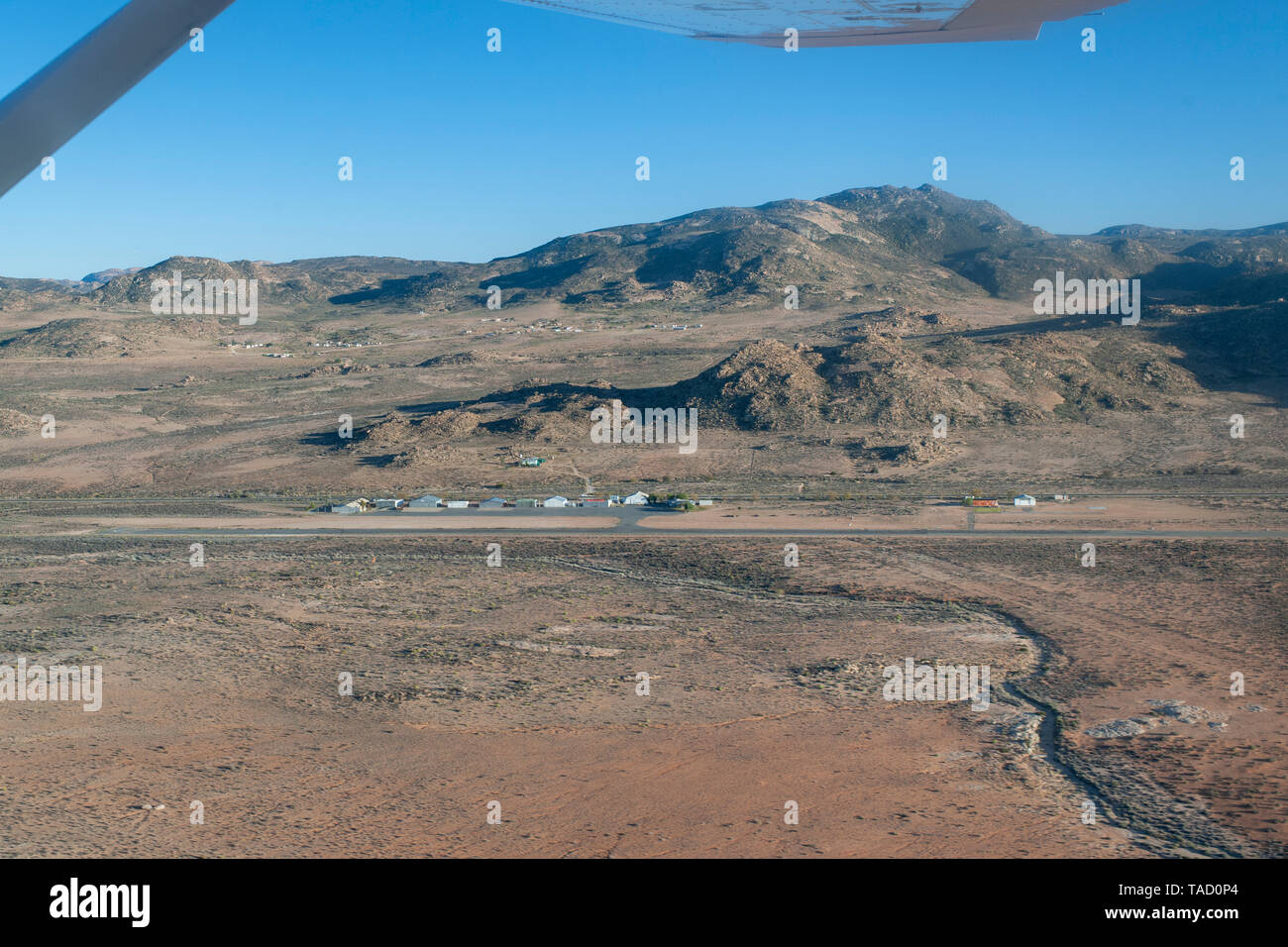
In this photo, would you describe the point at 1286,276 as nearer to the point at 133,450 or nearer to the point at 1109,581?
the point at 1109,581

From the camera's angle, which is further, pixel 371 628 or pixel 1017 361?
pixel 1017 361

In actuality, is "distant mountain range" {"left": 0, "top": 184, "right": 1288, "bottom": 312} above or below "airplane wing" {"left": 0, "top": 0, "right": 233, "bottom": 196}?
above

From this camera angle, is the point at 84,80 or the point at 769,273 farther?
the point at 769,273

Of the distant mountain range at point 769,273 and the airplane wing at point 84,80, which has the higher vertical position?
the distant mountain range at point 769,273

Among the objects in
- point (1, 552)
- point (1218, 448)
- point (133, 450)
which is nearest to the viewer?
point (1, 552)

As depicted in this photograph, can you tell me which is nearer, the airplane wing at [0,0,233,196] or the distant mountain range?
the airplane wing at [0,0,233,196]

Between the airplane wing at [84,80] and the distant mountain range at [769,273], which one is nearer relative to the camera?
the airplane wing at [84,80]

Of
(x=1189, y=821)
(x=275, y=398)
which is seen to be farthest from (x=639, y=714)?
(x=275, y=398)

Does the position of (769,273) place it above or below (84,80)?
above
